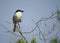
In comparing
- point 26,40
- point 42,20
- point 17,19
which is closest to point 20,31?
point 26,40

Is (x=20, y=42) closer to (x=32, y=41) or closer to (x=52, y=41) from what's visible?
(x=32, y=41)

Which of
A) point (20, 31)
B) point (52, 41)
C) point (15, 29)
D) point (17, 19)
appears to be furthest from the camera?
point (17, 19)

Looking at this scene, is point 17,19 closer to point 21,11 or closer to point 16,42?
point 21,11

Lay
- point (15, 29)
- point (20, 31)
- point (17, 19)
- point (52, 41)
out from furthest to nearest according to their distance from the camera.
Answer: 1. point (17, 19)
2. point (15, 29)
3. point (20, 31)
4. point (52, 41)

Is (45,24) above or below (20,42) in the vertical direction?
above

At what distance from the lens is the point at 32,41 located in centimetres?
285

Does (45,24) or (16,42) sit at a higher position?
(45,24)

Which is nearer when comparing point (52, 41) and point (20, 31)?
point (52, 41)

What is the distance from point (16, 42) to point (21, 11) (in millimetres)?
1407

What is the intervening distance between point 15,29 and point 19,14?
3.39 ft

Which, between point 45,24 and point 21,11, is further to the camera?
point 21,11

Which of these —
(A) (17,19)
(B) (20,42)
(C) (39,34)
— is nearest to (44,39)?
(C) (39,34)

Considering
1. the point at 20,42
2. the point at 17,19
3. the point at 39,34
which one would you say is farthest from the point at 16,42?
the point at 17,19

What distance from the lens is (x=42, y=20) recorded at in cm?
296
